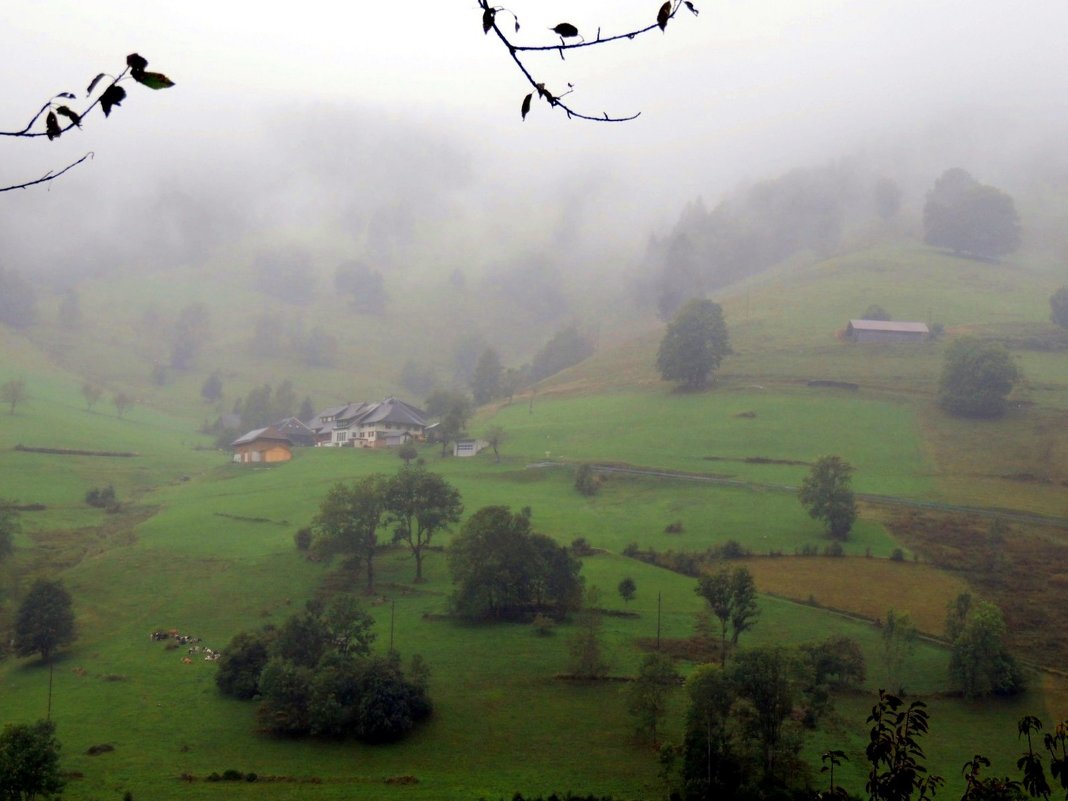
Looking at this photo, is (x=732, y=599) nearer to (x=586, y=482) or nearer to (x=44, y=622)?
(x=586, y=482)

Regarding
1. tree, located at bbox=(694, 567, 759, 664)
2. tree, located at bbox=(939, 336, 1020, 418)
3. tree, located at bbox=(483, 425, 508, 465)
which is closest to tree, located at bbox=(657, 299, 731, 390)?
tree, located at bbox=(939, 336, 1020, 418)

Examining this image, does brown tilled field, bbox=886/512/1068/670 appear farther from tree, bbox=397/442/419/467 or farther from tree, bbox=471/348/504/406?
tree, bbox=471/348/504/406

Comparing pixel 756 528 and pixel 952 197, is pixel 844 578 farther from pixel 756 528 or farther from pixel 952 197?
pixel 952 197

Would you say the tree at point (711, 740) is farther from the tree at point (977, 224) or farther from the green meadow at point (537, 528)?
the tree at point (977, 224)

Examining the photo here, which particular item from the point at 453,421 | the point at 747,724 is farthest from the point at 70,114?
the point at 453,421

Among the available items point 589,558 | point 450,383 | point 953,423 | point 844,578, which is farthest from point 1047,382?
point 450,383

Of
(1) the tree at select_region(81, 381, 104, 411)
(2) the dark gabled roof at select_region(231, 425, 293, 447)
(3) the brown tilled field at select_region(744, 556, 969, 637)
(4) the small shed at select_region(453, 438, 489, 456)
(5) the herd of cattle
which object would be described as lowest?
(5) the herd of cattle

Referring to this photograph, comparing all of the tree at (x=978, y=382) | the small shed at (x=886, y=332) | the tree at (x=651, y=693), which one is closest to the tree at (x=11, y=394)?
the tree at (x=651, y=693)
